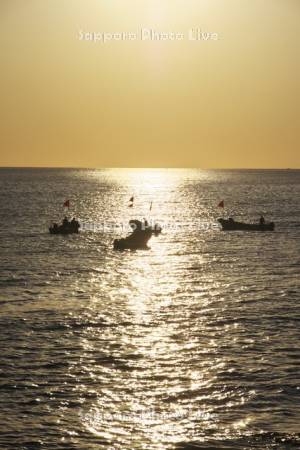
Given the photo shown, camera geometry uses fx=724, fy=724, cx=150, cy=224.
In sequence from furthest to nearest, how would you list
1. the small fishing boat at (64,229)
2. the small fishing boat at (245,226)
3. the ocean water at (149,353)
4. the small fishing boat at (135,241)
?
the small fishing boat at (245,226) < the small fishing boat at (64,229) < the small fishing boat at (135,241) < the ocean water at (149,353)

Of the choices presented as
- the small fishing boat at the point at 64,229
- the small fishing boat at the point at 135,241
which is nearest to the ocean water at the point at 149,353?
the small fishing boat at the point at 135,241

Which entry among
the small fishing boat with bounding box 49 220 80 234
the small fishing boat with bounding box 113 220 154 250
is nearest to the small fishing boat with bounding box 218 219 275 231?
the small fishing boat with bounding box 49 220 80 234

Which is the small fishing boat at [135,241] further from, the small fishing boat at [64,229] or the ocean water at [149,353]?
the small fishing boat at [64,229]

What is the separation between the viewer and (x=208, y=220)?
144625mm

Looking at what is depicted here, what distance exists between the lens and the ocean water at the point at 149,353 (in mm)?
29062

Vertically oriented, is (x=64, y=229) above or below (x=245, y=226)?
below

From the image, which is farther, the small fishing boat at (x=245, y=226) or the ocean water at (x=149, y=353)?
the small fishing boat at (x=245, y=226)

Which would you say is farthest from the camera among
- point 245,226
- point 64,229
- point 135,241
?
point 245,226

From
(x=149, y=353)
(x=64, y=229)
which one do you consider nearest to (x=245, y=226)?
(x=64, y=229)

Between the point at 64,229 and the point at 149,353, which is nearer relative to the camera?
the point at 149,353

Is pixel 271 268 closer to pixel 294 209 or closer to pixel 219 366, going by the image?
pixel 219 366

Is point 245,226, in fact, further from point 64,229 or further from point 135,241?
point 135,241

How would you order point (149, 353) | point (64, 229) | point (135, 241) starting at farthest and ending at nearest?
point (64, 229) < point (135, 241) < point (149, 353)

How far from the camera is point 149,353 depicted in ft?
128
